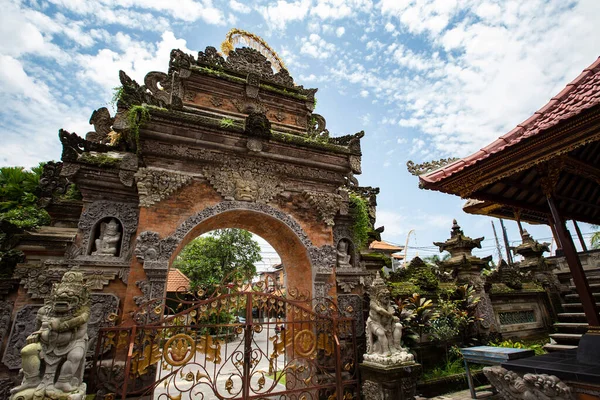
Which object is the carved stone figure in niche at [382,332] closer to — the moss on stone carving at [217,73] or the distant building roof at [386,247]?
the moss on stone carving at [217,73]

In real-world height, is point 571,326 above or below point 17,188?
below

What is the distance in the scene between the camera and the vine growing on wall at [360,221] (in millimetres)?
7797

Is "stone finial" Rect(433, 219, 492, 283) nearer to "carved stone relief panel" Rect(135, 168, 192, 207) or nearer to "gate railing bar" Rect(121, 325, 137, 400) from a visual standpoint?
"carved stone relief panel" Rect(135, 168, 192, 207)

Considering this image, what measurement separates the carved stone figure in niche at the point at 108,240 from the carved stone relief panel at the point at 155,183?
0.67 meters

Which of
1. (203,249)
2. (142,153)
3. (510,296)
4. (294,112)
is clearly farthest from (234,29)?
(203,249)

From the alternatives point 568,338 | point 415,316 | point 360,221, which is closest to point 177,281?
point 360,221

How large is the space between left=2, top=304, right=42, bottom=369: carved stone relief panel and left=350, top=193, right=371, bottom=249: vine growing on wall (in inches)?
253

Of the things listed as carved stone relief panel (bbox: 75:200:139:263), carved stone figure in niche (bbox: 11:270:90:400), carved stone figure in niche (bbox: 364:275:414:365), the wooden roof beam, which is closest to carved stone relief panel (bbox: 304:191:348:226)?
carved stone figure in niche (bbox: 364:275:414:365)

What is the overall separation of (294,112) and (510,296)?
326 inches

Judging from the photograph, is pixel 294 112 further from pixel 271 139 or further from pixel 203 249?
pixel 203 249

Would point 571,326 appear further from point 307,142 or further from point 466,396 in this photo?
point 307,142

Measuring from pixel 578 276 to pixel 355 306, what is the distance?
167 inches

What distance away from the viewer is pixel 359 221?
7.86 metres

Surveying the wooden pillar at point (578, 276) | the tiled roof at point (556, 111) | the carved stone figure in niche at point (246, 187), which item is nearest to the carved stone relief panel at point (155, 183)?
the carved stone figure in niche at point (246, 187)
